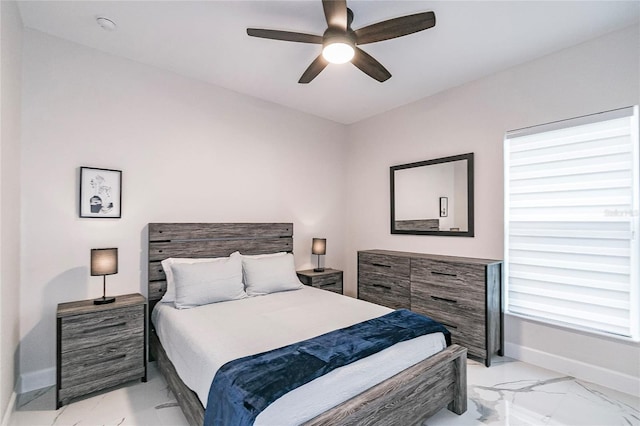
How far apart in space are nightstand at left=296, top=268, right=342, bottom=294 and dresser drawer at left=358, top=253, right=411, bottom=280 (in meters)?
0.31

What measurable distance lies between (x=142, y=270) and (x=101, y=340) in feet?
2.46

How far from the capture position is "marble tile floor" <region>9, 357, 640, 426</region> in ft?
6.90

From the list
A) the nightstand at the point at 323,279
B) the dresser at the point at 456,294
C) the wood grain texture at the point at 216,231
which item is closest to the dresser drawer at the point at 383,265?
the dresser at the point at 456,294

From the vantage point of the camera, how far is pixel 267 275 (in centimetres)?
321

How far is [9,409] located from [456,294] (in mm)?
3590

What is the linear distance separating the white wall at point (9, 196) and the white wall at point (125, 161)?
0.47 feet

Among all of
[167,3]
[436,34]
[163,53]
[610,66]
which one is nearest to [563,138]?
[610,66]

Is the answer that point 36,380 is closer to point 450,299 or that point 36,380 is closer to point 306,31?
point 306,31

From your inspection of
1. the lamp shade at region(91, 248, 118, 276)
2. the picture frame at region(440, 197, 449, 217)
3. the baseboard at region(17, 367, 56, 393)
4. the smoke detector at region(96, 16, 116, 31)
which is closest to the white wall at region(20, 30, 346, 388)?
the baseboard at region(17, 367, 56, 393)

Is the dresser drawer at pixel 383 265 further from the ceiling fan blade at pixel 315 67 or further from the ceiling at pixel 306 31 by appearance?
the ceiling fan blade at pixel 315 67

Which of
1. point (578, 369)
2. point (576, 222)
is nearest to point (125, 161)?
point (576, 222)

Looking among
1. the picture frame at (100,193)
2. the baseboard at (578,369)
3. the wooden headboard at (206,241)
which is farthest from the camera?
the wooden headboard at (206,241)

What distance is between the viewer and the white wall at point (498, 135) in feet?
8.30

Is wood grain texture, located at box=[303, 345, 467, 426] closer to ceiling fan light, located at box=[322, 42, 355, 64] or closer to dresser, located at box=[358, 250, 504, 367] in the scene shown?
dresser, located at box=[358, 250, 504, 367]
